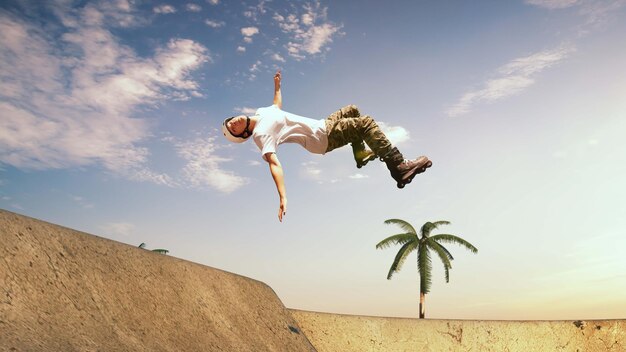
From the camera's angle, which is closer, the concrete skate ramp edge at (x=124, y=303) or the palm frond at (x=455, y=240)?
the concrete skate ramp edge at (x=124, y=303)

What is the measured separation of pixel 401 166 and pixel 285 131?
1244mm

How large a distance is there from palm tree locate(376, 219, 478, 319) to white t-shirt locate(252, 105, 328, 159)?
30639 mm

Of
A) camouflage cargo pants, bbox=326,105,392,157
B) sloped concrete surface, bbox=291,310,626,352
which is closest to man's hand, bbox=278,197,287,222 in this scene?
camouflage cargo pants, bbox=326,105,392,157

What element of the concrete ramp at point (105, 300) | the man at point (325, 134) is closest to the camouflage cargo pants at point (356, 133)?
the man at point (325, 134)

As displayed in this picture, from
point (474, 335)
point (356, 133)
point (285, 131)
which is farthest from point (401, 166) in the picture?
A: point (474, 335)

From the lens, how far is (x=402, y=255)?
35.4 meters

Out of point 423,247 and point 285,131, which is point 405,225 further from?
point 285,131

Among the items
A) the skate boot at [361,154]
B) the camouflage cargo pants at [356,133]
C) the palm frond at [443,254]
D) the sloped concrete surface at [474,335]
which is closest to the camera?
the camouflage cargo pants at [356,133]

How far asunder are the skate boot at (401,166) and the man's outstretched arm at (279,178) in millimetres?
1234

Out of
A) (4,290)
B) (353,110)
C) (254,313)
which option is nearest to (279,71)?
(353,110)

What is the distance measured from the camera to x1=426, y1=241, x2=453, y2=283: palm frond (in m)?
34.8

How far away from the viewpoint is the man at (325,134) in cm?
438

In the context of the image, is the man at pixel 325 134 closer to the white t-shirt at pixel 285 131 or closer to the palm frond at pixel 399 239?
the white t-shirt at pixel 285 131

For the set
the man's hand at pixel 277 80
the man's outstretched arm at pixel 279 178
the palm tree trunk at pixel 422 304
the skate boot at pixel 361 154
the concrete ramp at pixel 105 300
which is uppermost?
the palm tree trunk at pixel 422 304
